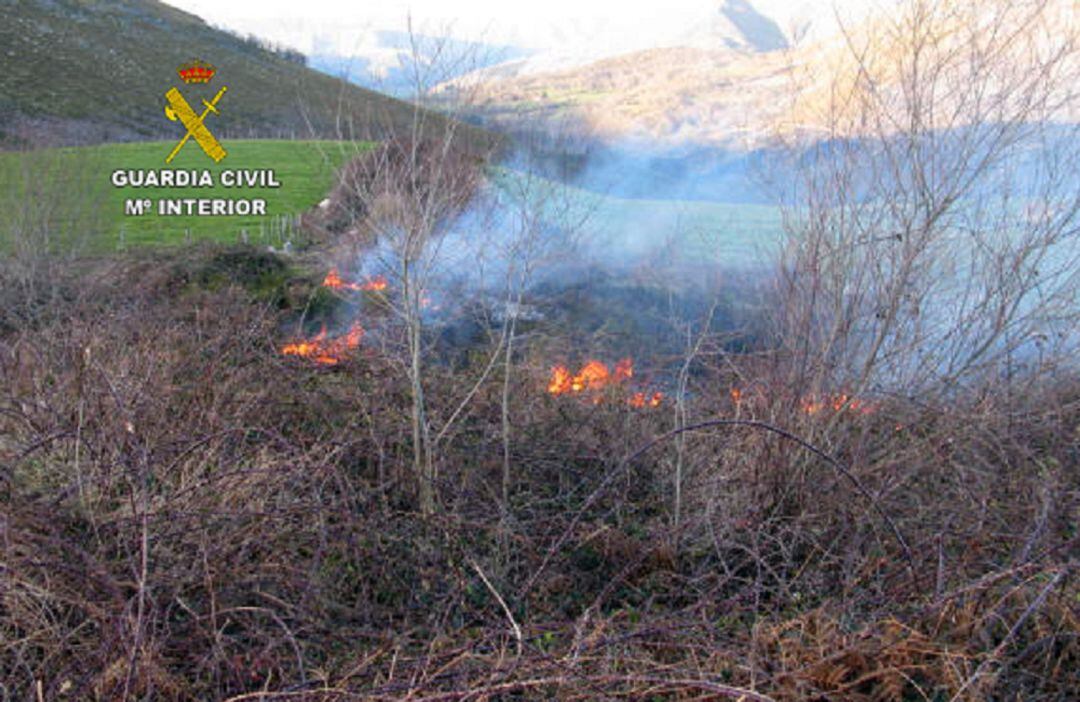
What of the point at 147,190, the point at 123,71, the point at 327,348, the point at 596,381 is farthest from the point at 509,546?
the point at 123,71

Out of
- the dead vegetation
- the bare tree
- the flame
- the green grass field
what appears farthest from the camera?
the green grass field

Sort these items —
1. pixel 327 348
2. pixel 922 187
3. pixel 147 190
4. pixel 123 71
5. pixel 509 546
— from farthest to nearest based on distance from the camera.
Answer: pixel 123 71
pixel 147 190
pixel 327 348
pixel 509 546
pixel 922 187

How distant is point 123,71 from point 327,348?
3969 cm

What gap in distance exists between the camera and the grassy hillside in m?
32.3

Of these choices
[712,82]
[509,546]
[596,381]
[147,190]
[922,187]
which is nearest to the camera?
[922,187]

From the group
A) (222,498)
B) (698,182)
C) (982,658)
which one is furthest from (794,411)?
(698,182)

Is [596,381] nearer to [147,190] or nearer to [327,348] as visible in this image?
[327,348]

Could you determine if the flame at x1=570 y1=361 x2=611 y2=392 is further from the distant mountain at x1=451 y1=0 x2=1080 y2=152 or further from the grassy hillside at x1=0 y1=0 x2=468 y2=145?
the grassy hillside at x1=0 y1=0 x2=468 y2=145

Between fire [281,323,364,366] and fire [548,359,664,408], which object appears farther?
fire [281,323,364,366]

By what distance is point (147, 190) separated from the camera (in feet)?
66.5

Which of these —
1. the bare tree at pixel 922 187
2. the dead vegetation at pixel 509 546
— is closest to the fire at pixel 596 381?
the dead vegetation at pixel 509 546

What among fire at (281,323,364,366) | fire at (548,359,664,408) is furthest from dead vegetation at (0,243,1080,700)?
fire at (281,323,364,366)

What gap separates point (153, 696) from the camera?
9.79ft

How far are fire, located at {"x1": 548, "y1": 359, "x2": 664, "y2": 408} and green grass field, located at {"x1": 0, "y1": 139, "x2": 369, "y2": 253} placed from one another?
9.72 ft
